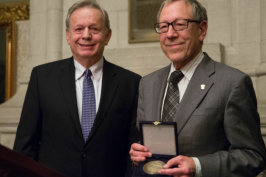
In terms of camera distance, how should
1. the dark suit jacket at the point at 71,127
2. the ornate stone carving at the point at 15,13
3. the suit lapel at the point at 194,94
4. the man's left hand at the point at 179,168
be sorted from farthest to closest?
the ornate stone carving at the point at 15,13, the dark suit jacket at the point at 71,127, the suit lapel at the point at 194,94, the man's left hand at the point at 179,168

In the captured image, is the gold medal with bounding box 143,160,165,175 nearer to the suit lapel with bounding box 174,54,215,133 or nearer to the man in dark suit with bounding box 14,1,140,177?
the suit lapel with bounding box 174,54,215,133

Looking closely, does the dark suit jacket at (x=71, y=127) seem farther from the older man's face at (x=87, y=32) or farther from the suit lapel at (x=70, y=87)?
the older man's face at (x=87, y=32)

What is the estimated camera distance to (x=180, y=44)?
81.5 inches

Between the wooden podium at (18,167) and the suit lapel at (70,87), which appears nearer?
the wooden podium at (18,167)

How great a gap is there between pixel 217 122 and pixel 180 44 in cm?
54

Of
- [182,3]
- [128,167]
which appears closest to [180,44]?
[182,3]

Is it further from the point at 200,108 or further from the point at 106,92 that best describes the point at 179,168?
the point at 106,92

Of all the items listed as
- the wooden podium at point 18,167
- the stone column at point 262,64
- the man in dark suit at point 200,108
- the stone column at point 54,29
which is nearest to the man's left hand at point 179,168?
the man in dark suit at point 200,108

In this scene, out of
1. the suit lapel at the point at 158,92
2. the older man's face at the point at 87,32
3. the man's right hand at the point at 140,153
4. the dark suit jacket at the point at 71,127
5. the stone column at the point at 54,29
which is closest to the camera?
the man's right hand at the point at 140,153

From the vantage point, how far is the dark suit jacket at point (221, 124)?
1.83 meters

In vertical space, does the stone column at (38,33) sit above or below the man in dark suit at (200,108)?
above

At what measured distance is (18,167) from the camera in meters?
0.94

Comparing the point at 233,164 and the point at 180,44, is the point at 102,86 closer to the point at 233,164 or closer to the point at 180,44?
the point at 180,44

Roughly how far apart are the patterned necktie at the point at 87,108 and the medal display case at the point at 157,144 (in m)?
0.72
